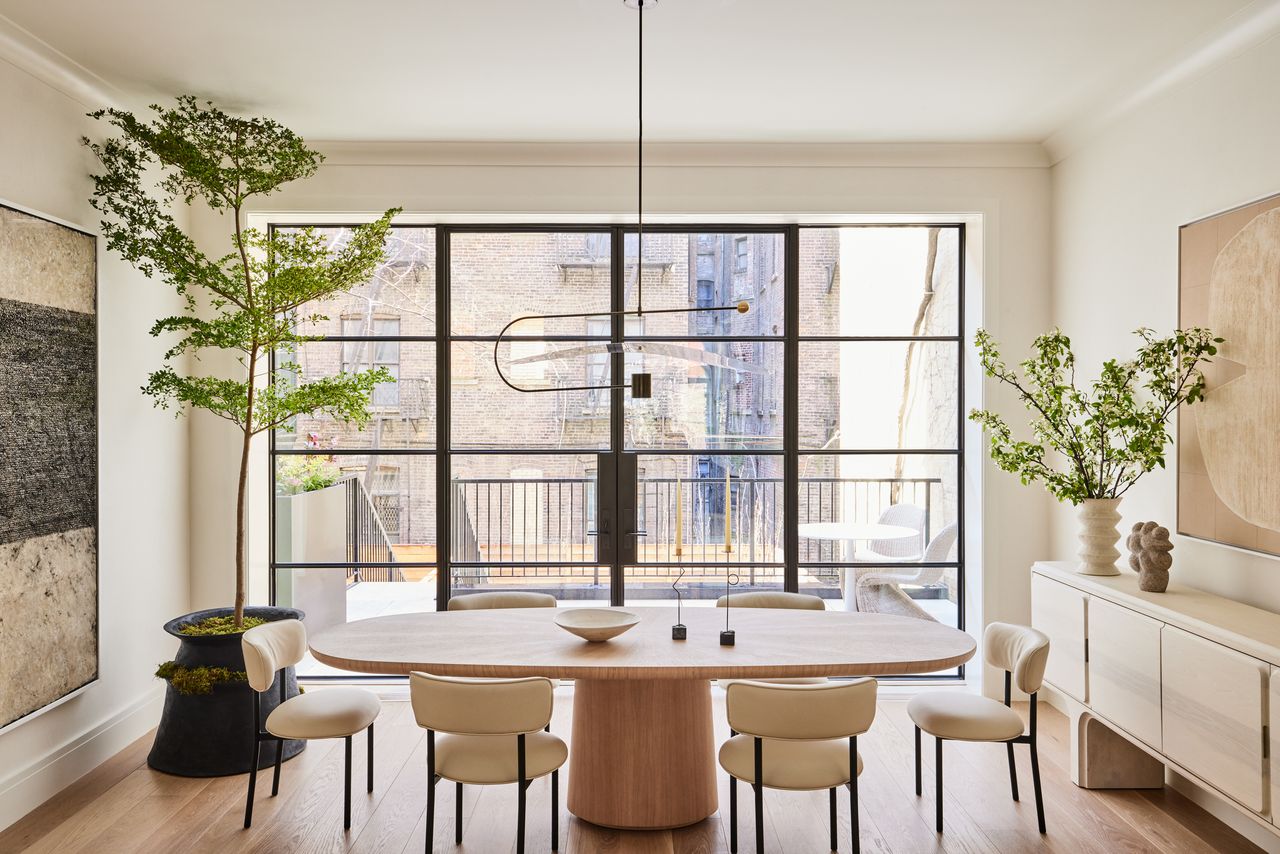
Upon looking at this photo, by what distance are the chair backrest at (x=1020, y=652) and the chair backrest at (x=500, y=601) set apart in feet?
6.22

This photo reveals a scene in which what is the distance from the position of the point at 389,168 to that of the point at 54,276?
173 centimetres

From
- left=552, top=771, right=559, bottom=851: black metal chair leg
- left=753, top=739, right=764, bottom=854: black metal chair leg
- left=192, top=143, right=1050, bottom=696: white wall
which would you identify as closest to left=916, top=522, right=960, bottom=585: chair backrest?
left=192, top=143, right=1050, bottom=696: white wall

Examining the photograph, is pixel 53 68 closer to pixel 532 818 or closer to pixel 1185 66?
pixel 532 818

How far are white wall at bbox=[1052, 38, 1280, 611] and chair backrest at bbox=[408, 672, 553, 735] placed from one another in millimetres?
2604

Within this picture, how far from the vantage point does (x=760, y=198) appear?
454 centimetres

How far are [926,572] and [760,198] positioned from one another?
2360mm

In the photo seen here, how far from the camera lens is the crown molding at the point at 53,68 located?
3.15m

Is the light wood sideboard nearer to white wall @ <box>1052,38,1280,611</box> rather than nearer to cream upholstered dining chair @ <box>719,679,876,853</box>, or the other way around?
white wall @ <box>1052,38,1280,611</box>

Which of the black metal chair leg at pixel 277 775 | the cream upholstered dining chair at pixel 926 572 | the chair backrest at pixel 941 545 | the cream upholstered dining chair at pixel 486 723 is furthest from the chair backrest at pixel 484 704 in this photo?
the chair backrest at pixel 941 545

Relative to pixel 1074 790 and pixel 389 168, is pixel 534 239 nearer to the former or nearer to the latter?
pixel 389 168

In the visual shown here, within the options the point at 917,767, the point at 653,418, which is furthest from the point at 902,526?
the point at 917,767

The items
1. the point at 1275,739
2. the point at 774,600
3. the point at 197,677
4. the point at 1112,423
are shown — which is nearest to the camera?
the point at 1275,739

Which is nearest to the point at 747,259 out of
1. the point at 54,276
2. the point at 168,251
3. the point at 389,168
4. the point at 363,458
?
the point at 389,168

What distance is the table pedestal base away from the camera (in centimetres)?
301
